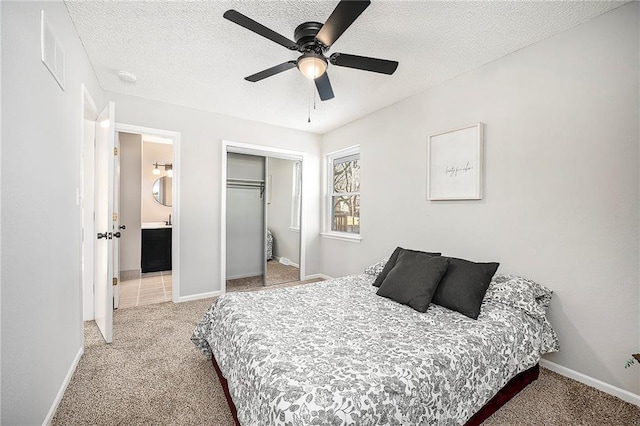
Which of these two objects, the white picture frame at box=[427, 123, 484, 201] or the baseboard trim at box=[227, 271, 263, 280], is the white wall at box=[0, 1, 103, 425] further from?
the white picture frame at box=[427, 123, 484, 201]

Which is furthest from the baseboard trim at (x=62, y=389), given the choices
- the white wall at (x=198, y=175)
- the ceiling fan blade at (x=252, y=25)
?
the ceiling fan blade at (x=252, y=25)

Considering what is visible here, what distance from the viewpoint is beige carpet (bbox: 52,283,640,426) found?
164 centimetres

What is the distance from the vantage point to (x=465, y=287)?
2076 mm

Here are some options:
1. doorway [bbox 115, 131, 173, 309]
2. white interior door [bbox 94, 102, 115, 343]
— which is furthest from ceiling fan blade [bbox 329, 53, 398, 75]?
doorway [bbox 115, 131, 173, 309]

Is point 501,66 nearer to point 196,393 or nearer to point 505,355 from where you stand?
point 505,355

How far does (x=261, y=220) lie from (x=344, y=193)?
55.4 inches

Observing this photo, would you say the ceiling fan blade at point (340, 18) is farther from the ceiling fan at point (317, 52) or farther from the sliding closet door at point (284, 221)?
the sliding closet door at point (284, 221)

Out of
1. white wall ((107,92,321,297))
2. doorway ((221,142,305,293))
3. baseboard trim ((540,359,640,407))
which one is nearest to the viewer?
baseboard trim ((540,359,640,407))

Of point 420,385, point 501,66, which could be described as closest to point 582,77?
point 501,66

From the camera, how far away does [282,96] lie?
329 cm

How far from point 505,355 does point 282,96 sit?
3.18 meters

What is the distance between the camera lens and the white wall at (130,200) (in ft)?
15.4

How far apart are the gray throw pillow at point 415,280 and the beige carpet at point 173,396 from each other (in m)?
0.79

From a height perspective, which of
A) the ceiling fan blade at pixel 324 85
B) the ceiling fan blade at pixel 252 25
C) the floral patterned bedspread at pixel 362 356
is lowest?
the floral patterned bedspread at pixel 362 356
